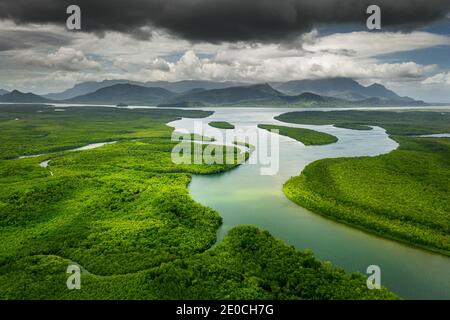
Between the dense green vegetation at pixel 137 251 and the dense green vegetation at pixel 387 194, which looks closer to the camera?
the dense green vegetation at pixel 137 251

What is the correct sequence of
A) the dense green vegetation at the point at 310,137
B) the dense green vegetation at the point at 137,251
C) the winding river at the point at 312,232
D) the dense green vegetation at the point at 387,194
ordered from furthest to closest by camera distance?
the dense green vegetation at the point at 310,137
the dense green vegetation at the point at 387,194
the winding river at the point at 312,232
the dense green vegetation at the point at 137,251

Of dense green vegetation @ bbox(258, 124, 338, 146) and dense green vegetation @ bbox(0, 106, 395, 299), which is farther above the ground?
dense green vegetation @ bbox(258, 124, 338, 146)

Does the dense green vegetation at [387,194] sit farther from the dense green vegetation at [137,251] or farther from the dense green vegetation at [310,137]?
the dense green vegetation at [310,137]

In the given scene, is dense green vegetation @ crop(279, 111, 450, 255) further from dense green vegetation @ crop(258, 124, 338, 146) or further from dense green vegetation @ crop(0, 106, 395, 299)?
dense green vegetation @ crop(258, 124, 338, 146)

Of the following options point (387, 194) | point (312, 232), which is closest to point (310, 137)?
point (387, 194)

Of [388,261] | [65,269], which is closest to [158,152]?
[65,269]

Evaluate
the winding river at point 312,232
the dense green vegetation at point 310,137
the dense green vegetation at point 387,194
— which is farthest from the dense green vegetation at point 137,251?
the dense green vegetation at point 310,137

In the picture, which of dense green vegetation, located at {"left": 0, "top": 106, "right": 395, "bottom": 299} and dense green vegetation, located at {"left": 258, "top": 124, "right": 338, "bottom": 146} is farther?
dense green vegetation, located at {"left": 258, "top": 124, "right": 338, "bottom": 146}

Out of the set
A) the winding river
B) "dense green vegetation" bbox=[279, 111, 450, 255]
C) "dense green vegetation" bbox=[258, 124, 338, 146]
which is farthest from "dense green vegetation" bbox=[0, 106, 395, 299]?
"dense green vegetation" bbox=[258, 124, 338, 146]

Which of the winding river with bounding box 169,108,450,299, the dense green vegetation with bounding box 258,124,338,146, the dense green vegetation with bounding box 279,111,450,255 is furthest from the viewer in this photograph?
the dense green vegetation with bounding box 258,124,338,146
